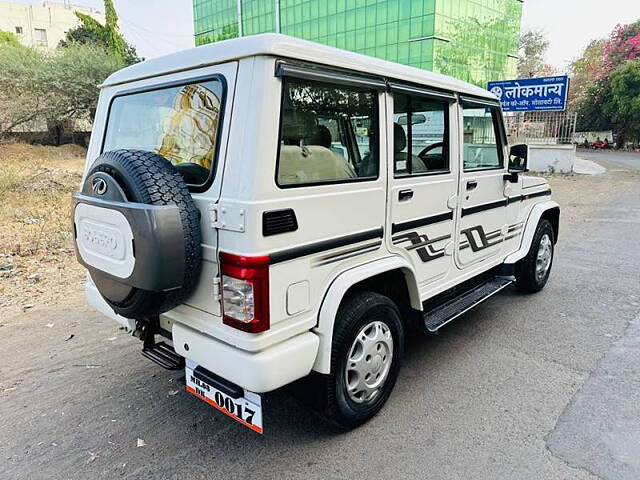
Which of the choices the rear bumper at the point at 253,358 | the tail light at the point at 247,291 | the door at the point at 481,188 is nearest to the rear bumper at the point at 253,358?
the rear bumper at the point at 253,358

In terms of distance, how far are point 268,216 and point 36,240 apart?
6.02 metres

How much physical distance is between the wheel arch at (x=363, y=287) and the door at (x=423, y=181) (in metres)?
0.10

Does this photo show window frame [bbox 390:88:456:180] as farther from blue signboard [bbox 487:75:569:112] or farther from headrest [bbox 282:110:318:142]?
blue signboard [bbox 487:75:569:112]

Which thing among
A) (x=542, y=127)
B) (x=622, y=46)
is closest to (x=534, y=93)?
(x=542, y=127)

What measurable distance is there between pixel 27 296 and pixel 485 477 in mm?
4708

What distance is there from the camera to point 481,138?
3.88 metres

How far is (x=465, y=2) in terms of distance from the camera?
3778 centimetres

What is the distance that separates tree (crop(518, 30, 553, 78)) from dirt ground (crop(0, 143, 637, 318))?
41.3m

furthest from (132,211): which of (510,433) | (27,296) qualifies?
(27,296)

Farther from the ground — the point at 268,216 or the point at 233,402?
the point at 268,216

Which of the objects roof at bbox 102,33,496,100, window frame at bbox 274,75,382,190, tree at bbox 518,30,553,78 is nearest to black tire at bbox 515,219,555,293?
roof at bbox 102,33,496,100

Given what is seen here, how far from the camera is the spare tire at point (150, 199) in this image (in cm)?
207

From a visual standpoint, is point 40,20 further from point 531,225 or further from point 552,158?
point 531,225

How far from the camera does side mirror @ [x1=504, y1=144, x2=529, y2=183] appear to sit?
163 inches
